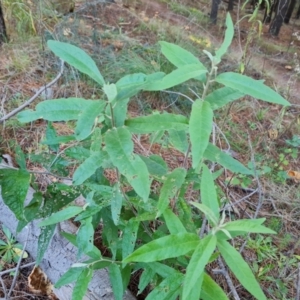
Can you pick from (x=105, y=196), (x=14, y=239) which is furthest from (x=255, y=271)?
(x=14, y=239)

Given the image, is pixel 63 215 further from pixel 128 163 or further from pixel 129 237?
pixel 128 163

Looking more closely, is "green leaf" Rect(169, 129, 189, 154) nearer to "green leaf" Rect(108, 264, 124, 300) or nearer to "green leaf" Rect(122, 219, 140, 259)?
"green leaf" Rect(122, 219, 140, 259)

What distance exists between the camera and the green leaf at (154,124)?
2.98 ft

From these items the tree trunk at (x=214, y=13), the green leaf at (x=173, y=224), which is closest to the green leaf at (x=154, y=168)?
the green leaf at (x=173, y=224)

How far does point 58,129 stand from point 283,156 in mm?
1957

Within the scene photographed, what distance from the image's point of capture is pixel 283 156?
3.04m

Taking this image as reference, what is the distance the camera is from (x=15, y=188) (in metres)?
1.10

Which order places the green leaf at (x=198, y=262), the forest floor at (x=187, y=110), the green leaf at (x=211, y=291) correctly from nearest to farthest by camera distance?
1. the green leaf at (x=198, y=262)
2. the green leaf at (x=211, y=291)
3. the forest floor at (x=187, y=110)

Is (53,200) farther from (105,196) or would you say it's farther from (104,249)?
(104,249)

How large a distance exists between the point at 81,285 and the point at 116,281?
4.8 inches

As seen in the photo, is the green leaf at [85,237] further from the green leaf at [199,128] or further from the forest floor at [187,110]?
the forest floor at [187,110]

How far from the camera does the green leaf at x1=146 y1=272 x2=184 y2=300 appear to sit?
3.31 feet

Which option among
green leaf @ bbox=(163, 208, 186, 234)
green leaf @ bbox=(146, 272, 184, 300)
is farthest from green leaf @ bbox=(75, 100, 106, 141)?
green leaf @ bbox=(146, 272, 184, 300)

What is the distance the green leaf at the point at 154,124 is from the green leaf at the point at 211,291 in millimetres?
462
